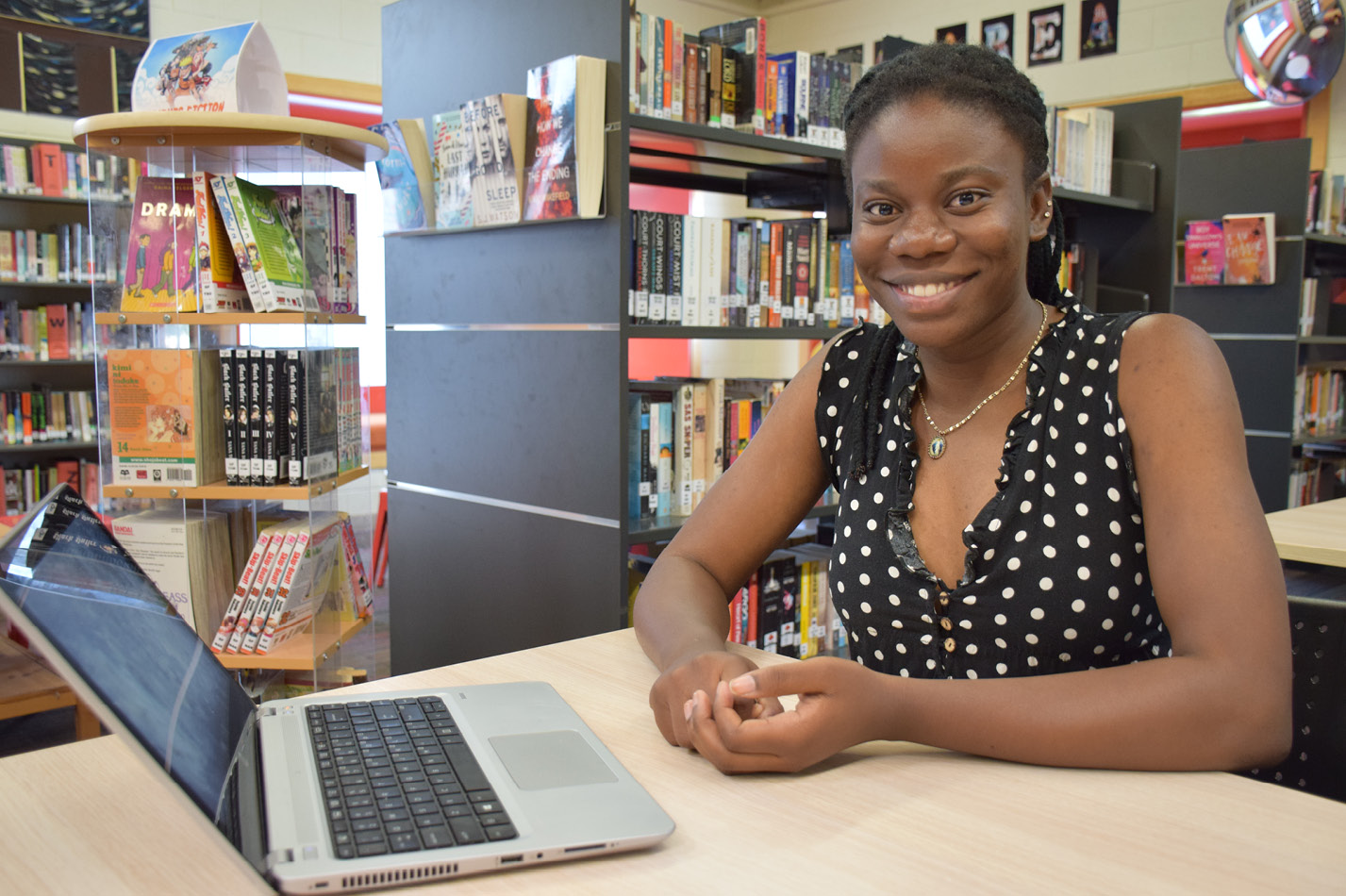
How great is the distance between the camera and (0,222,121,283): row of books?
15.5 ft

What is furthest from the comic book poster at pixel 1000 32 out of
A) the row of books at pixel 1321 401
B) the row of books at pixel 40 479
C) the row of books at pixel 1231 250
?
the row of books at pixel 40 479

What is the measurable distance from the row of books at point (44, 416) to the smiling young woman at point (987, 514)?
456cm

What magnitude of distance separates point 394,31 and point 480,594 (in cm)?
146

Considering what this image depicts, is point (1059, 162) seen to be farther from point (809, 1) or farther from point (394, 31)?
point (809, 1)

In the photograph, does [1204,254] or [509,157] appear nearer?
[509,157]

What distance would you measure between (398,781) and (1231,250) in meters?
5.19

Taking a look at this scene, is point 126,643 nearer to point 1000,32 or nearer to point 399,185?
point 399,185

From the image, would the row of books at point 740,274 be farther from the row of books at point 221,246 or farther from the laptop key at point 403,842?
the laptop key at point 403,842

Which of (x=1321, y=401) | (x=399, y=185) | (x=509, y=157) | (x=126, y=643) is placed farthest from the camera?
(x=1321, y=401)

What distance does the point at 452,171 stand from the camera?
8.23 feet

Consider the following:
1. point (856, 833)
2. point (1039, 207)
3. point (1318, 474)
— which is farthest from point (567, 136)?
point (1318, 474)

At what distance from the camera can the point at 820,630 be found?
9.55 ft

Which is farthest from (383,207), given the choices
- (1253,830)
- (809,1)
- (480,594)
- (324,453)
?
(809,1)

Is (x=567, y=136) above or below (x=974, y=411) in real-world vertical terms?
above
